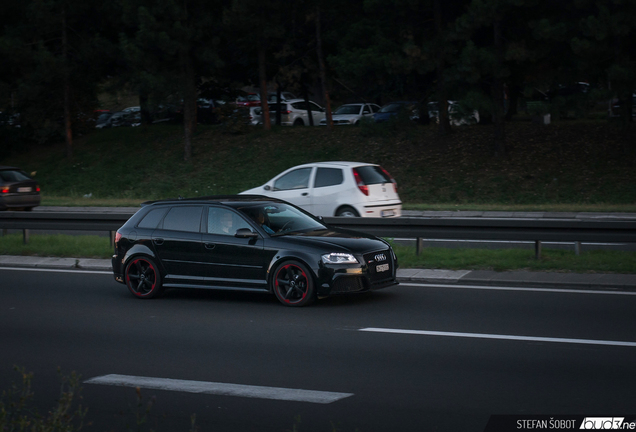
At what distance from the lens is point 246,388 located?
20.4ft

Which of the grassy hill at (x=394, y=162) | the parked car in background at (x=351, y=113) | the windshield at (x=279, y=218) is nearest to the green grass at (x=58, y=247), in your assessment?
the windshield at (x=279, y=218)

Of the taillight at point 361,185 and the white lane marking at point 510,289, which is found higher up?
the taillight at point 361,185

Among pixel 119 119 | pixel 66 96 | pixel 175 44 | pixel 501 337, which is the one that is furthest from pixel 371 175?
pixel 119 119

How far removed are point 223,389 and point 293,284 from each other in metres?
3.43

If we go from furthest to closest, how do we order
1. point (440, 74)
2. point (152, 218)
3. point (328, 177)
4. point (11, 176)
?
1. point (440, 74)
2. point (11, 176)
3. point (328, 177)
4. point (152, 218)

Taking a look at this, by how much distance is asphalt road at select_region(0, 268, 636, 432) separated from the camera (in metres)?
5.56

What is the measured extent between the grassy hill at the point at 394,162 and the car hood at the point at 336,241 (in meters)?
12.7

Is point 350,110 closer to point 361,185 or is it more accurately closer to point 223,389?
point 361,185

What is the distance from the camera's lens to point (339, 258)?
30.7 feet

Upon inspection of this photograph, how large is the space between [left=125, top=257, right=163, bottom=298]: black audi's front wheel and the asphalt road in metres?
0.23

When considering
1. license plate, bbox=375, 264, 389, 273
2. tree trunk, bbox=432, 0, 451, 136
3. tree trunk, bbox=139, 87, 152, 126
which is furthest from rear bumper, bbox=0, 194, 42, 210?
license plate, bbox=375, 264, 389, 273

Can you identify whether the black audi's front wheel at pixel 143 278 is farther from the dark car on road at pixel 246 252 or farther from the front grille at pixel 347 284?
the front grille at pixel 347 284

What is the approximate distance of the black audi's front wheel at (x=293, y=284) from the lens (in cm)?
942

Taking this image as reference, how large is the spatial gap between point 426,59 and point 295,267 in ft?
64.0
